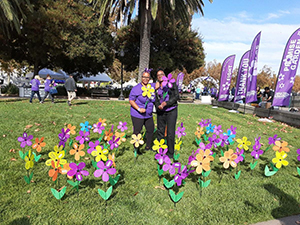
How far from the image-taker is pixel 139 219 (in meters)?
2.46

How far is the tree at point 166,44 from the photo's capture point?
69.4 feet

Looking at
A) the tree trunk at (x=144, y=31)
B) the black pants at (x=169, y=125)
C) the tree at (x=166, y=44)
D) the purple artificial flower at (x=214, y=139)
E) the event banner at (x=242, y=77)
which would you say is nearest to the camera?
the black pants at (x=169, y=125)

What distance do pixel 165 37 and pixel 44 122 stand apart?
17609 mm

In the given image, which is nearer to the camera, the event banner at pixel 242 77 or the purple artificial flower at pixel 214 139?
the purple artificial flower at pixel 214 139

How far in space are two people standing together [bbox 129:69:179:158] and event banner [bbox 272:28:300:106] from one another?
779cm

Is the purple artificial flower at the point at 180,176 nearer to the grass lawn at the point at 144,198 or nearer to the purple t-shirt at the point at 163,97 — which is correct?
the grass lawn at the point at 144,198

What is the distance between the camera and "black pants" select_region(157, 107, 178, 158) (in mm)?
Answer: 4102

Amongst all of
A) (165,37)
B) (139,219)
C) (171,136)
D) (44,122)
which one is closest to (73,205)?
(139,219)

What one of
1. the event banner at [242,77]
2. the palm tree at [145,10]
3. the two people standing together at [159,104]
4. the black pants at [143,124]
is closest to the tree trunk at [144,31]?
the palm tree at [145,10]

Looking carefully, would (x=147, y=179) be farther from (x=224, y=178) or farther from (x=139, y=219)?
(x=224, y=178)

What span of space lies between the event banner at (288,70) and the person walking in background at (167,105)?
7.77 meters

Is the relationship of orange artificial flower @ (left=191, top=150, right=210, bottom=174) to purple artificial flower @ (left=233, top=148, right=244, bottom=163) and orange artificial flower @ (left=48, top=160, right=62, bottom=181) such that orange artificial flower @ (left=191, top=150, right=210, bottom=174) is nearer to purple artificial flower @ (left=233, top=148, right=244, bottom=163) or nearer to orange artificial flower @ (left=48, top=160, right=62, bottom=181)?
purple artificial flower @ (left=233, top=148, right=244, bottom=163)

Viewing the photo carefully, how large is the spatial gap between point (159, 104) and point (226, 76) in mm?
12500

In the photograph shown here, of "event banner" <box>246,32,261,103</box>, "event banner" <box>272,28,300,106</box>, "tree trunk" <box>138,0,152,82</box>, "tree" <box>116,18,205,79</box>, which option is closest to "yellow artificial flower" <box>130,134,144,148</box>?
"event banner" <box>272,28,300,106</box>
